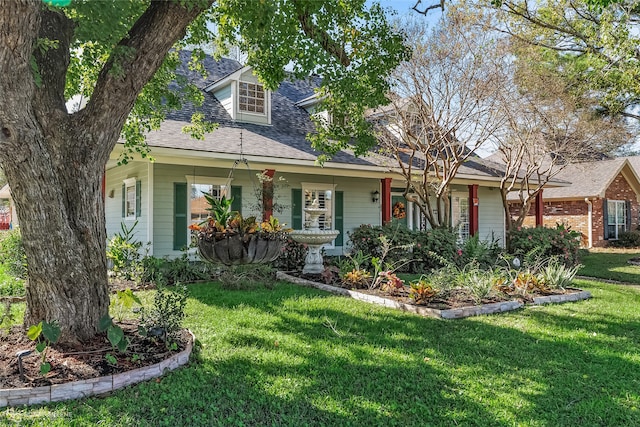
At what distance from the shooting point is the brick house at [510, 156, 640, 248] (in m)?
20.1

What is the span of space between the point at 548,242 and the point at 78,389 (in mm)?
11233

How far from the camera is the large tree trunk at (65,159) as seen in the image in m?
→ 3.48

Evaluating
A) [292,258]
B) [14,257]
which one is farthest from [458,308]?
[14,257]

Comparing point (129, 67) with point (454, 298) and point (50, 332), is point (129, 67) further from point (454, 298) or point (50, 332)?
point (454, 298)

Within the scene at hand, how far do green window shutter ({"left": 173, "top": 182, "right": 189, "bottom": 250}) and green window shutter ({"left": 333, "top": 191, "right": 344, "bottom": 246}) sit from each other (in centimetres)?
433

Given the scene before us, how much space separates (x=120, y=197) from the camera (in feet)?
40.5

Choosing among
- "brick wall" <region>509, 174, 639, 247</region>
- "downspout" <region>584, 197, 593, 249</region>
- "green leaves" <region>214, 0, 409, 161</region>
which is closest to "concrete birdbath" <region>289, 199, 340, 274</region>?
"green leaves" <region>214, 0, 409, 161</region>

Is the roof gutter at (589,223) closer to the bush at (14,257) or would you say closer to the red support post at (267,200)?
the red support post at (267,200)

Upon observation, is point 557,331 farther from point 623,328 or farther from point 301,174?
point 301,174

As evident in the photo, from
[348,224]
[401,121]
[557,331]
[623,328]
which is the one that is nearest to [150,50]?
[557,331]

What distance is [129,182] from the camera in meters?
11.4

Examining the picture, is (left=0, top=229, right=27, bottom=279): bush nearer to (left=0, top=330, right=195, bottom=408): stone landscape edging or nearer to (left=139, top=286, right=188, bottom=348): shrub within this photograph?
(left=139, top=286, right=188, bottom=348): shrub

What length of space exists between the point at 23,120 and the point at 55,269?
127 cm

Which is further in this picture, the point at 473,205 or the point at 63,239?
the point at 473,205
